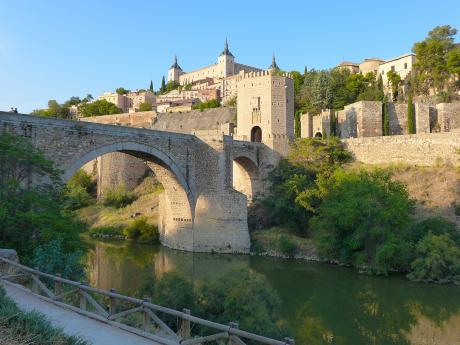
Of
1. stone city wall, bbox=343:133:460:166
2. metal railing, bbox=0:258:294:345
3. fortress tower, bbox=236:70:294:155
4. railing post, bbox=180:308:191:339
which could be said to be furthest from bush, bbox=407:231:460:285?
railing post, bbox=180:308:191:339

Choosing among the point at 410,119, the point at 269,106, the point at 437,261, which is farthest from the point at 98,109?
the point at 437,261

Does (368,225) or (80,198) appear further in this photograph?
(80,198)

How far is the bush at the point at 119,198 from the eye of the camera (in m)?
33.0

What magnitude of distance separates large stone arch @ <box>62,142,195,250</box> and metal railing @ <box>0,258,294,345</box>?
1263 cm

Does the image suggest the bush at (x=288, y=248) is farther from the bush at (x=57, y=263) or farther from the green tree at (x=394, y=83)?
the green tree at (x=394, y=83)

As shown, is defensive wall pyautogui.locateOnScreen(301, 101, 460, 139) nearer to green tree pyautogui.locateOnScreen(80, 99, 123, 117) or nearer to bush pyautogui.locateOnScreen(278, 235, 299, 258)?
bush pyautogui.locateOnScreen(278, 235, 299, 258)

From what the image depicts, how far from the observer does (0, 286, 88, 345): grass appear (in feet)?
13.7

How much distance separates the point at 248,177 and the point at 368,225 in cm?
1203

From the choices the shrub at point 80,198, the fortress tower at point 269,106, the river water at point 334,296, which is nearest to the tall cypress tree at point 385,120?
the fortress tower at point 269,106

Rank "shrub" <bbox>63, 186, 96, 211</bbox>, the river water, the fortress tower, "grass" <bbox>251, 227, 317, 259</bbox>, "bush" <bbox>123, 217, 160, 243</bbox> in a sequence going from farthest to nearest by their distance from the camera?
"shrub" <bbox>63, 186, 96, 211</bbox> → the fortress tower → "bush" <bbox>123, 217, 160, 243</bbox> → "grass" <bbox>251, 227, 317, 259</bbox> → the river water

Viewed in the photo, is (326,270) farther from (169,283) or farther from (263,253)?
(169,283)

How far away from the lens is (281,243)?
21.9 m

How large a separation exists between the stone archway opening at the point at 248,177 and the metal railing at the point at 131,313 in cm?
1897

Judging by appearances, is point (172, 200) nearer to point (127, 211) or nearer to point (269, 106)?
point (127, 211)
